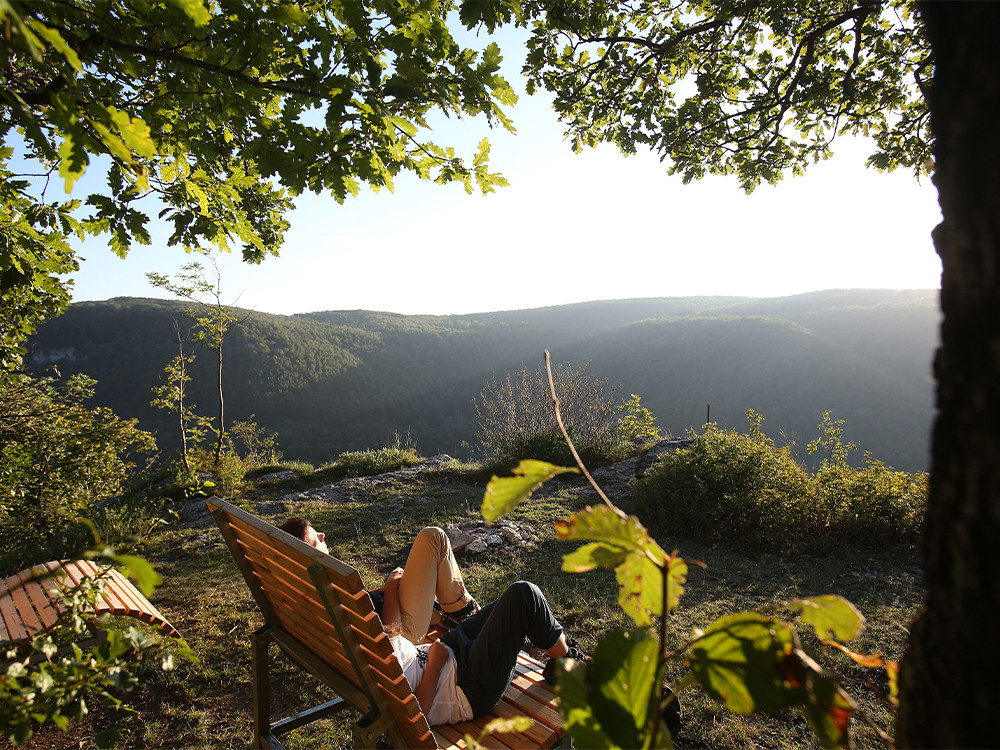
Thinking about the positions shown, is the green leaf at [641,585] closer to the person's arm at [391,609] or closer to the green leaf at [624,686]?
the green leaf at [624,686]

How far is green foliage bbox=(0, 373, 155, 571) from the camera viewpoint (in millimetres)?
4570

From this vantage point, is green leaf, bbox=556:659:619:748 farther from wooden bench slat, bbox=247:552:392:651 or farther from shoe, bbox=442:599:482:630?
shoe, bbox=442:599:482:630

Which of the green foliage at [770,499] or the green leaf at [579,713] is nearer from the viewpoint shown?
the green leaf at [579,713]

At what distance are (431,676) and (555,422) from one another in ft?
29.0

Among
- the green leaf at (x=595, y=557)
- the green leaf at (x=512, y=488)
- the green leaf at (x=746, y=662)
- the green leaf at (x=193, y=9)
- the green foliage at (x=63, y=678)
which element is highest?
the green leaf at (x=193, y=9)

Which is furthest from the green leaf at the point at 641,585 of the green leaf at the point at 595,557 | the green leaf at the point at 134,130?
the green leaf at the point at 134,130

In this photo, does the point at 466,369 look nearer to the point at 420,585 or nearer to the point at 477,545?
the point at 477,545

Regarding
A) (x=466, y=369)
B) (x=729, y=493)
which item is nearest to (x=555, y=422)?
(x=729, y=493)

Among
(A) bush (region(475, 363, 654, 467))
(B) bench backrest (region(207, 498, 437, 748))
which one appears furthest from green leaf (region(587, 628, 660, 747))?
(A) bush (region(475, 363, 654, 467))

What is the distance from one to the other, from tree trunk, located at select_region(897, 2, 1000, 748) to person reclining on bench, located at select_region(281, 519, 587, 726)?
66.0 inches

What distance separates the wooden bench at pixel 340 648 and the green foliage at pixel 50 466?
3913mm

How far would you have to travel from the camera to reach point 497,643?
1.94m

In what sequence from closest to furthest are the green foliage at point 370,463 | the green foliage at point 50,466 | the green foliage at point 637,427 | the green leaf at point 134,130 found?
the green leaf at point 134,130 → the green foliage at point 50,466 → the green foliage at point 370,463 → the green foliage at point 637,427

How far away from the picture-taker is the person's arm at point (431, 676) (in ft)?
6.13
